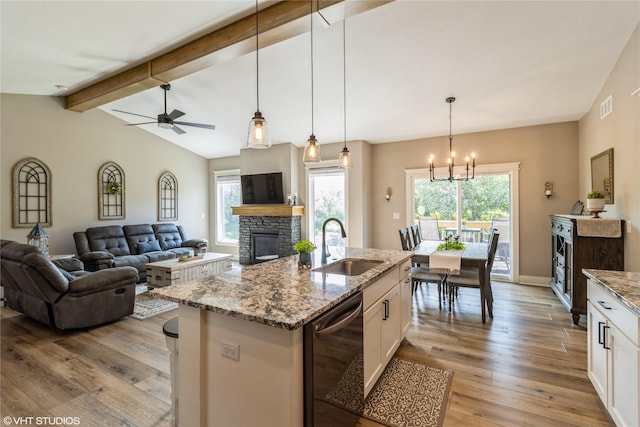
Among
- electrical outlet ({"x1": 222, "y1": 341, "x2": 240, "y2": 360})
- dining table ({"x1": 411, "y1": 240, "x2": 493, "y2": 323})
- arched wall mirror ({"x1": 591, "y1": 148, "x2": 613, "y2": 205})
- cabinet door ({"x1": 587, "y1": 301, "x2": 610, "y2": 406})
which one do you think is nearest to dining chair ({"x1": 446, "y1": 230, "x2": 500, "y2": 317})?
dining table ({"x1": 411, "y1": 240, "x2": 493, "y2": 323})

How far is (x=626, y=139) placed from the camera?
3.09m

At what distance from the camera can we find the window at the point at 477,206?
5.20 m

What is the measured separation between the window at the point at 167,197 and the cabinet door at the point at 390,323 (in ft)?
20.3

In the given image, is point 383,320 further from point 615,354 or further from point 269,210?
point 269,210

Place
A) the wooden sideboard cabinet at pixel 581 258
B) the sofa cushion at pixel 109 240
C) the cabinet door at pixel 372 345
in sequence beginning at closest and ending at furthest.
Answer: the cabinet door at pixel 372 345, the wooden sideboard cabinet at pixel 581 258, the sofa cushion at pixel 109 240

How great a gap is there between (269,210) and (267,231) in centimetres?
52

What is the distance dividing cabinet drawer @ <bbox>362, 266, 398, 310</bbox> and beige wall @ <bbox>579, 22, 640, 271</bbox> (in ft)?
8.21

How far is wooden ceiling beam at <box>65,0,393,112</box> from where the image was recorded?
2697 millimetres

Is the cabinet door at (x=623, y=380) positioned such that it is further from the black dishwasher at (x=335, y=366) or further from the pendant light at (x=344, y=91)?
the pendant light at (x=344, y=91)

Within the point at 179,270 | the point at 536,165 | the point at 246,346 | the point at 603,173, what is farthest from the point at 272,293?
the point at 536,165

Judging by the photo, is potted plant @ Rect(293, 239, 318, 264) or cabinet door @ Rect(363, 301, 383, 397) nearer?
cabinet door @ Rect(363, 301, 383, 397)

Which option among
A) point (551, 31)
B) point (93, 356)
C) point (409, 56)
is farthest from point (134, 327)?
point (551, 31)

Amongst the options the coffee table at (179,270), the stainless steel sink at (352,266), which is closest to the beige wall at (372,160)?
the coffee table at (179,270)

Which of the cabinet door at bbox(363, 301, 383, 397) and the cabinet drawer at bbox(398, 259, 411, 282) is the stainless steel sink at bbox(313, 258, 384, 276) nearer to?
the cabinet drawer at bbox(398, 259, 411, 282)
